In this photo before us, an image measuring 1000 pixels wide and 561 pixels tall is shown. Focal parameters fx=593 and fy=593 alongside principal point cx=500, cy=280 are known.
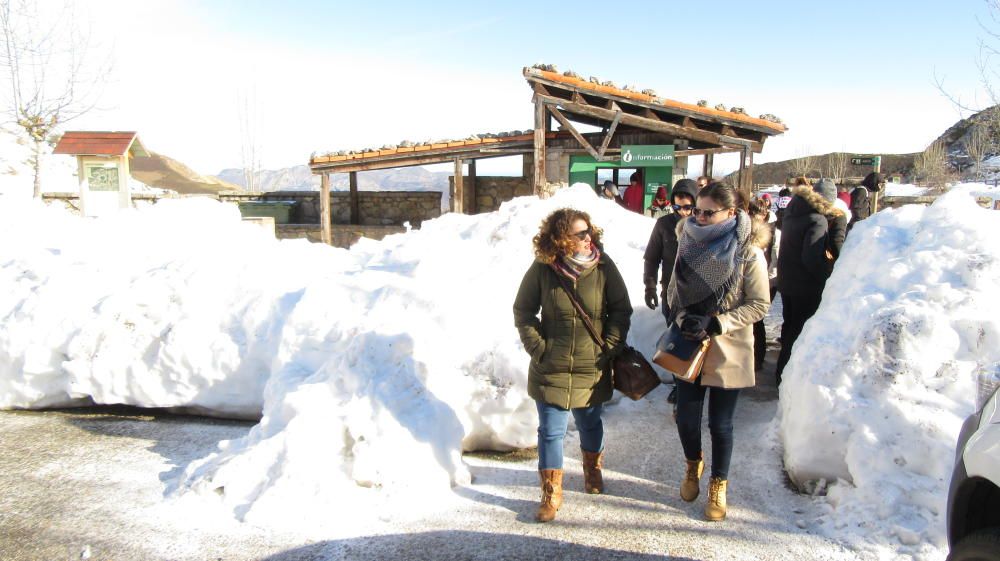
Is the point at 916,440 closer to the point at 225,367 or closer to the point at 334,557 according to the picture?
the point at 334,557

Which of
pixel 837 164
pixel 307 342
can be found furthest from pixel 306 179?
pixel 307 342

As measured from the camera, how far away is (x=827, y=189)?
4762 mm

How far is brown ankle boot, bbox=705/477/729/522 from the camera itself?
304 cm

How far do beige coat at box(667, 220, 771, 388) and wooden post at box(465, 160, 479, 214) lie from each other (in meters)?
13.1

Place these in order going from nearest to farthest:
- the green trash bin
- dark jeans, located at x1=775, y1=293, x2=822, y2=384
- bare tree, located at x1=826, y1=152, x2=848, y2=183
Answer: dark jeans, located at x1=775, y1=293, x2=822, y2=384
the green trash bin
bare tree, located at x1=826, y1=152, x2=848, y2=183

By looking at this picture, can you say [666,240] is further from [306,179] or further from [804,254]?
[306,179]

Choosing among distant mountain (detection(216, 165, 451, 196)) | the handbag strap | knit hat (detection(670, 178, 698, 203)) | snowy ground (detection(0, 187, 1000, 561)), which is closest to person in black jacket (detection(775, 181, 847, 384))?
snowy ground (detection(0, 187, 1000, 561))

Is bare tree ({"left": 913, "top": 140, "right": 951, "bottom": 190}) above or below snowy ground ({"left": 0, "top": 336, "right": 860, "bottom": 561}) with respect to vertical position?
above

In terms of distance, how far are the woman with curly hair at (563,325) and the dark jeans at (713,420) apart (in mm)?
431

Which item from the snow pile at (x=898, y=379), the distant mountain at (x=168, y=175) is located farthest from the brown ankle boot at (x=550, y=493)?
the distant mountain at (x=168, y=175)

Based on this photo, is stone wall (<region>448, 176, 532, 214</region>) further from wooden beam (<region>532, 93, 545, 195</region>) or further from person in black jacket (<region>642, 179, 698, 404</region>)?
person in black jacket (<region>642, 179, 698, 404</region>)

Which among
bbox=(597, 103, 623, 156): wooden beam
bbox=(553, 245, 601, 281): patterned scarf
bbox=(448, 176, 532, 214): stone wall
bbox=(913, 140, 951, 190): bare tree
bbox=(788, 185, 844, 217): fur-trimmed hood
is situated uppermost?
bbox=(913, 140, 951, 190): bare tree

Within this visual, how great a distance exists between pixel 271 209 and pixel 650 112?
36.3 ft

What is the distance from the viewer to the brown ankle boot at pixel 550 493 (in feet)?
10.2
